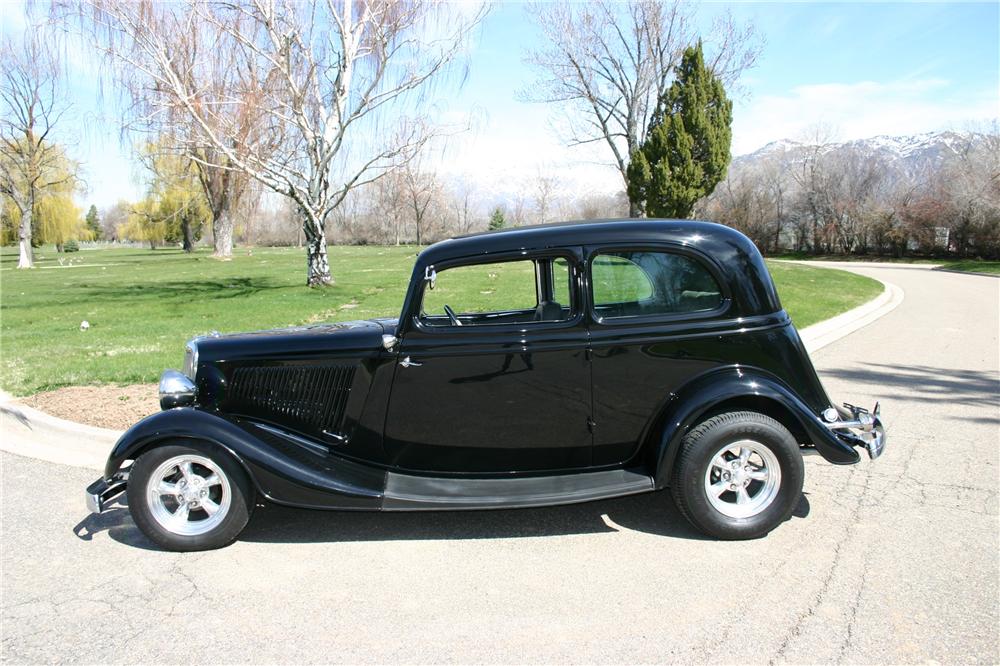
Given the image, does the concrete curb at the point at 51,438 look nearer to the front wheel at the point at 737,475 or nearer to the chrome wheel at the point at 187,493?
the chrome wheel at the point at 187,493

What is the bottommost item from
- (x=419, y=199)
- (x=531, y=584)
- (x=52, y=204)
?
(x=531, y=584)

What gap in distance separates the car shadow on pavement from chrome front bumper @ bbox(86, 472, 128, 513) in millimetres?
343

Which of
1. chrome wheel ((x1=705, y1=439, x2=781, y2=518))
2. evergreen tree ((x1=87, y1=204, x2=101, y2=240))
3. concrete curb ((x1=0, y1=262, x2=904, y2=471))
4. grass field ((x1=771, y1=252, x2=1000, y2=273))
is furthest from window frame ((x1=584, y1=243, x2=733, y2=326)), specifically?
evergreen tree ((x1=87, y1=204, x2=101, y2=240))

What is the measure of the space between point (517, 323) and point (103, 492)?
8.05 feet

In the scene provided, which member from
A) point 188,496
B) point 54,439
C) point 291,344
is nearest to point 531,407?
point 291,344

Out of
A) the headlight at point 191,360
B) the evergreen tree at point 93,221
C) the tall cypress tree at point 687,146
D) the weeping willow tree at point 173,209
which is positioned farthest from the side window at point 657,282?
the evergreen tree at point 93,221

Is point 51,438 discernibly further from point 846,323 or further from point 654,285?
point 846,323

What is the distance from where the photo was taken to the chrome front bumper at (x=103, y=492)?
3.57 metres

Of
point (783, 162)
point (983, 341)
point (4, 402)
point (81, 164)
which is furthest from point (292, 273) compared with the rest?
point (783, 162)

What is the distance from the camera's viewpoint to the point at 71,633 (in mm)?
2932

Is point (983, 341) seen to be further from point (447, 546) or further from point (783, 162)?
point (783, 162)

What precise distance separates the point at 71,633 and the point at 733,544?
3.28 meters

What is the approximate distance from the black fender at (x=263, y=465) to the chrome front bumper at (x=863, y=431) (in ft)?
8.83

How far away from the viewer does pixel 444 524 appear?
13.1 feet
